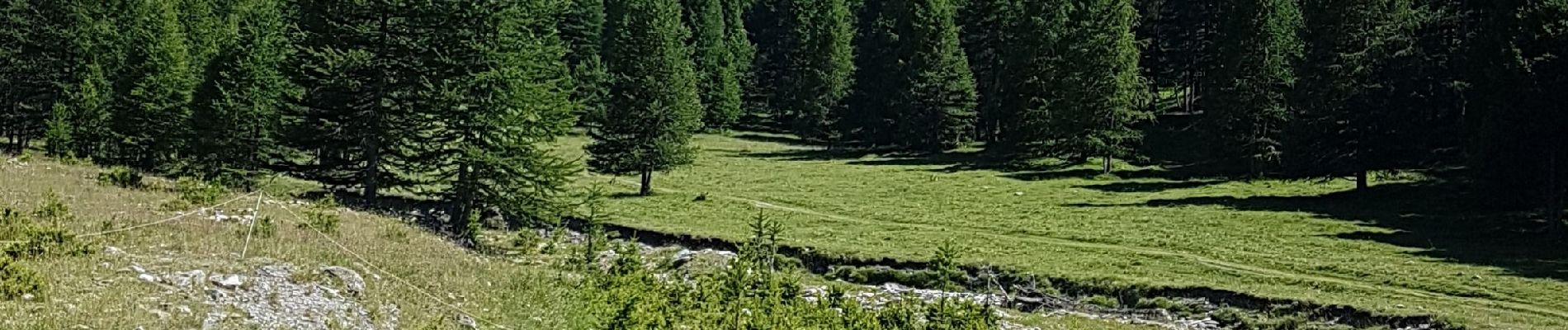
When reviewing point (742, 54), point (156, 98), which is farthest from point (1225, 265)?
point (742, 54)

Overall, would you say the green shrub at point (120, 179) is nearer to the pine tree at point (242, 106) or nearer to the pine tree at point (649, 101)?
the pine tree at point (242, 106)

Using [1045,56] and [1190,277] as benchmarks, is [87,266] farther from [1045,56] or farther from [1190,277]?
[1045,56]

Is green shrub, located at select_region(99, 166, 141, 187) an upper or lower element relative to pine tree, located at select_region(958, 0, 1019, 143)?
lower

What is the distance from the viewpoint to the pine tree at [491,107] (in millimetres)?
27750

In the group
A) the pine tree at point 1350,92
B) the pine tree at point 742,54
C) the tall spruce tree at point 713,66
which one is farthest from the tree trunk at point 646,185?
A: the pine tree at point 742,54

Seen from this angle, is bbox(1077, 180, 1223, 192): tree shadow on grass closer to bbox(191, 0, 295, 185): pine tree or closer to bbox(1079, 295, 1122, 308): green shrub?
bbox(1079, 295, 1122, 308): green shrub

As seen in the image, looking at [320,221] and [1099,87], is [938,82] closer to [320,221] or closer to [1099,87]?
[1099,87]

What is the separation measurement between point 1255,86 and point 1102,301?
31375mm

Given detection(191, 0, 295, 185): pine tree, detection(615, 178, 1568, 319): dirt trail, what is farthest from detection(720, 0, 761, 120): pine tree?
detection(191, 0, 295, 185): pine tree

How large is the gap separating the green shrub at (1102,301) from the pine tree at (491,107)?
12.8 m

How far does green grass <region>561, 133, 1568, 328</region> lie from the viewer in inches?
1047

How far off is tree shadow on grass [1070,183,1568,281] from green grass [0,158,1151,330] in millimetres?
24687

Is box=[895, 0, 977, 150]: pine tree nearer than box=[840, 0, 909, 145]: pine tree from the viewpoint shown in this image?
Yes

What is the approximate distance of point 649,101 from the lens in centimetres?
4894
